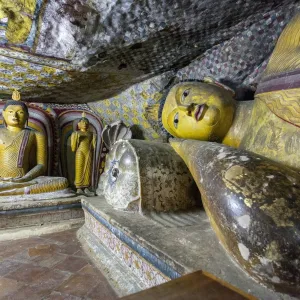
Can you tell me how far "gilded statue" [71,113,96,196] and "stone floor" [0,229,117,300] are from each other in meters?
1.92

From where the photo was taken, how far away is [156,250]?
116cm

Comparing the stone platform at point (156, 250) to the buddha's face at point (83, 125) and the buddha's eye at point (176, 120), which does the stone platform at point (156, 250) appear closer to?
the buddha's eye at point (176, 120)

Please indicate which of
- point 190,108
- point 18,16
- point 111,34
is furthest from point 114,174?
point 18,16

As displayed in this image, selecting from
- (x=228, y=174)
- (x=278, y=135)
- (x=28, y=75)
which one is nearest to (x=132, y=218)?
(x=228, y=174)

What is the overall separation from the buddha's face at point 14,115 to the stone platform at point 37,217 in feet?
3.83

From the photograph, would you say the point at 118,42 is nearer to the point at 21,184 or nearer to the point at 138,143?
the point at 138,143

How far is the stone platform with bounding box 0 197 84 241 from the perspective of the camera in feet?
8.04

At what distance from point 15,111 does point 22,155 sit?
1.99 ft

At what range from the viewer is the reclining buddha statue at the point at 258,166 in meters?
0.79

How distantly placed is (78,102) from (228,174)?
3674 mm

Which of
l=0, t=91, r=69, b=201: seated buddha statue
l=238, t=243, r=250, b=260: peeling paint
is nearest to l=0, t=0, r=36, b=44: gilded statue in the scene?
l=0, t=91, r=69, b=201: seated buddha statue

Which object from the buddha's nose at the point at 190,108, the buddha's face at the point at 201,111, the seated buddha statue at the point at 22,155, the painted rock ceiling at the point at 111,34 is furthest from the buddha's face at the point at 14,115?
the buddha's nose at the point at 190,108

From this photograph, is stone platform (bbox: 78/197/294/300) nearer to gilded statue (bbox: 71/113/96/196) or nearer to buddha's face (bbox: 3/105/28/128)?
buddha's face (bbox: 3/105/28/128)

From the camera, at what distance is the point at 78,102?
4.17 meters
